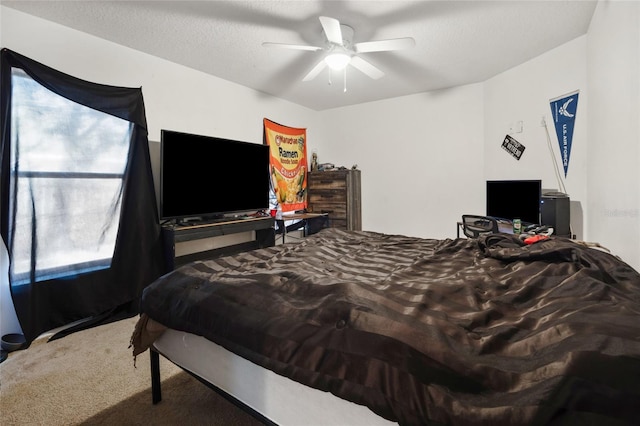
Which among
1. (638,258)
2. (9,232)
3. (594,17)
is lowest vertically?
(638,258)

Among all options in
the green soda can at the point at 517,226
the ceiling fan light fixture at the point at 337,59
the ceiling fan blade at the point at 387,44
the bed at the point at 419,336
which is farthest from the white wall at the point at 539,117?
the ceiling fan light fixture at the point at 337,59

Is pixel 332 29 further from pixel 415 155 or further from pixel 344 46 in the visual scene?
pixel 415 155

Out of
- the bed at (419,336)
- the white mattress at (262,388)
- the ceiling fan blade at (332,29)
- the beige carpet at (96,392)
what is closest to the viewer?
the bed at (419,336)

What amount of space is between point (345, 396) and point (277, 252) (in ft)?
3.76

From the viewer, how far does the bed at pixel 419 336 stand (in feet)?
2.21

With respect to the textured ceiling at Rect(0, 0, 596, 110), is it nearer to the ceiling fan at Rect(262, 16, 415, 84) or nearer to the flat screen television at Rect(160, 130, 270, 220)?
the ceiling fan at Rect(262, 16, 415, 84)

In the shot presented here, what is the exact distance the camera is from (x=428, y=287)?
3.77 feet

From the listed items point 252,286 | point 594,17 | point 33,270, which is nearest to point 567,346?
point 252,286

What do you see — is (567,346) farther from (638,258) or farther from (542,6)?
(542,6)

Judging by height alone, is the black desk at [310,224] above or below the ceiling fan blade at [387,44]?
below

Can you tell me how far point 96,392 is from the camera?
5.46 feet

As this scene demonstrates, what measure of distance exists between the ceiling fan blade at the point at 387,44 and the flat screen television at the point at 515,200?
5.85 ft

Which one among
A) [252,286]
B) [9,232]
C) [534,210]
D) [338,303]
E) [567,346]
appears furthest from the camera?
[534,210]

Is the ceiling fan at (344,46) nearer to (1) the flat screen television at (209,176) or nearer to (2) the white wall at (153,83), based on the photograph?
(1) the flat screen television at (209,176)
